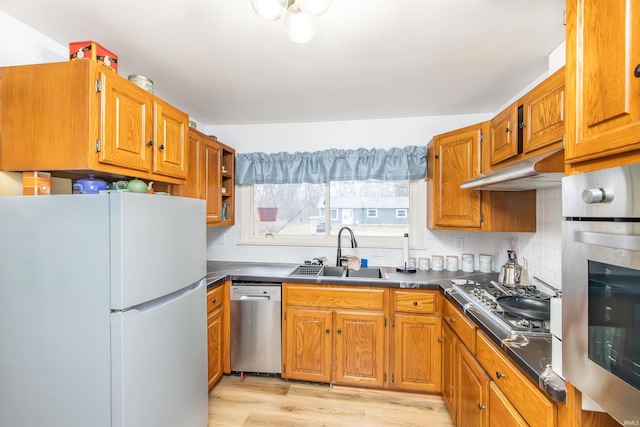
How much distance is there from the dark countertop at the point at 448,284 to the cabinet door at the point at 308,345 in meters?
A: 0.30

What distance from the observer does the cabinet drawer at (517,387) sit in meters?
0.93

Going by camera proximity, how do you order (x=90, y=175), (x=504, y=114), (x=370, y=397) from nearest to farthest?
(x=90, y=175), (x=504, y=114), (x=370, y=397)

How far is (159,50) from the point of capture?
168 cm

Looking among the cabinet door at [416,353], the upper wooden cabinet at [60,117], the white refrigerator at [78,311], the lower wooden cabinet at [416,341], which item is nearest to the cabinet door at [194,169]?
the upper wooden cabinet at [60,117]

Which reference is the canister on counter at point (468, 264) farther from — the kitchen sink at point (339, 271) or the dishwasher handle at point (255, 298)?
the dishwasher handle at point (255, 298)

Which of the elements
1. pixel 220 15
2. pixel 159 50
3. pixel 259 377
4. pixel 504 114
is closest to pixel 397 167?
pixel 504 114

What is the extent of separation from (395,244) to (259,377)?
1.78 metres

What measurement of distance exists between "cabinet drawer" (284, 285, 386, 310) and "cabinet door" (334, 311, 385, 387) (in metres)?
0.07

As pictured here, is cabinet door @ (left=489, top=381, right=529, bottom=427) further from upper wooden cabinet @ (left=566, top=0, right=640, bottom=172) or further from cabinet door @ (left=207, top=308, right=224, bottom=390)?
cabinet door @ (left=207, top=308, right=224, bottom=390)

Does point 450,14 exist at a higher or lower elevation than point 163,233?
higher

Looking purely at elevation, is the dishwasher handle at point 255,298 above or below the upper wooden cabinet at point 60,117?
below

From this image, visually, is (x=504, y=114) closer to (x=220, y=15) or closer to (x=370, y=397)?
(x=220, y=15)

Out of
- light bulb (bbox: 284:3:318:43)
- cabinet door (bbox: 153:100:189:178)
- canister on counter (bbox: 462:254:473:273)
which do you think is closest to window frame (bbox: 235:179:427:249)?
canister on counter (bbox: 462:254:473:273)

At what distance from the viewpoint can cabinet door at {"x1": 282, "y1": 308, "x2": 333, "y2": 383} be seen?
2275mm
